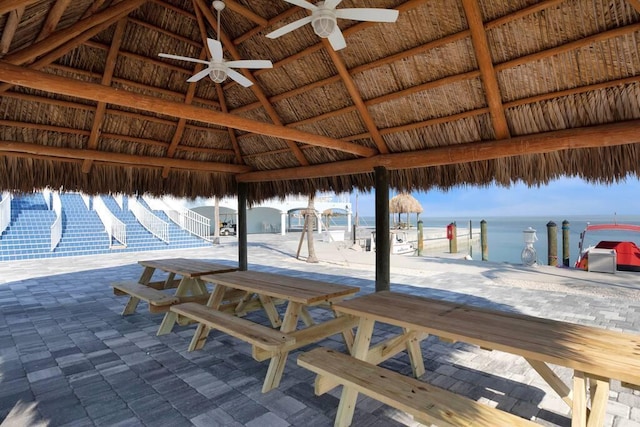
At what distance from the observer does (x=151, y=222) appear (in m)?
15.7

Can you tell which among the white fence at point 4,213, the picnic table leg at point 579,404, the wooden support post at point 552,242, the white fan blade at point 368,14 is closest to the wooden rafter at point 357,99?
the white fan blade at point 368,14

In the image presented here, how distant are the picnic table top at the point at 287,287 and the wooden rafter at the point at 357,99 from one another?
2.46 meters

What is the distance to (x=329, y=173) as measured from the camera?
598 centimetres

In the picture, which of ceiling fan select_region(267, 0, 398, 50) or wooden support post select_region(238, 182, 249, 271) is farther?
wooden support post select_region(238, 182, 249, 271)

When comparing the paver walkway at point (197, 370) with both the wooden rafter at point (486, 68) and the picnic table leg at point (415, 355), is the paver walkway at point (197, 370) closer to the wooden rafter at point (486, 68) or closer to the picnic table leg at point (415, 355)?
the picnic table leg at point (415, 355)

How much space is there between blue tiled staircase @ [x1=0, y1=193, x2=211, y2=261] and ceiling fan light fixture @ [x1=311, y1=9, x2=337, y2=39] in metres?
12.6

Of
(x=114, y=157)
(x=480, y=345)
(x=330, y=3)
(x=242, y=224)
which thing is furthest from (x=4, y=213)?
(x=480, y=345)

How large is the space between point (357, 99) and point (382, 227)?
1.92 meters

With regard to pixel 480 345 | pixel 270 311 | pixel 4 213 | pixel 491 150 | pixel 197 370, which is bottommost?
pixel 197 370

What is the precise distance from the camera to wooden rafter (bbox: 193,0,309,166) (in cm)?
437

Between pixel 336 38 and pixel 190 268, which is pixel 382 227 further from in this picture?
pixel 336 38

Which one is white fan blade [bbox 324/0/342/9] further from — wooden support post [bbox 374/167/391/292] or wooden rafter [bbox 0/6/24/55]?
wooden support post [bbox 374/167/391/292]

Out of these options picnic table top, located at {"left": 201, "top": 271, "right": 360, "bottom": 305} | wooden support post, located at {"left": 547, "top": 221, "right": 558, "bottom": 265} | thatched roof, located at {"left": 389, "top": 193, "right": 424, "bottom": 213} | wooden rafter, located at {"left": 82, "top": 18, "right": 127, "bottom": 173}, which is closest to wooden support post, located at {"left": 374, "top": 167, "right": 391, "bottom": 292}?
picnic table top, located at {"left": 201, "top": 271, "right": 360, "bottom": 305}

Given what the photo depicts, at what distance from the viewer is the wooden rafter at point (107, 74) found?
4262 mm
